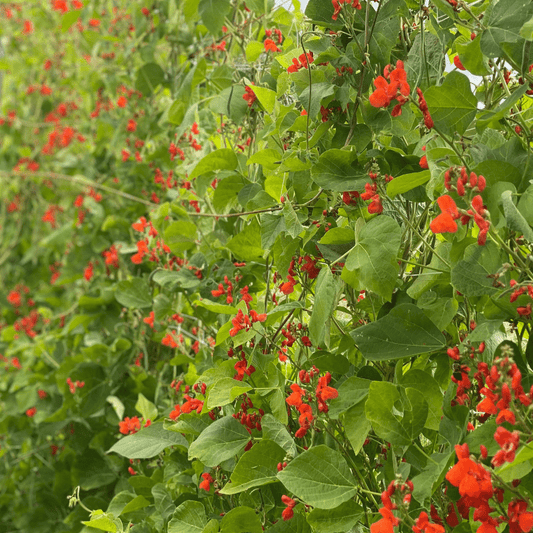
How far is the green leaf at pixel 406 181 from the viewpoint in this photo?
2.50ft

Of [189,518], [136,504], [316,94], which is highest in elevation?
[316,94]

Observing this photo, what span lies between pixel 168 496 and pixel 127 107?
1.97 metres

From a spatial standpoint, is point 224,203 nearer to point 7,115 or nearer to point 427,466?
point 427,466

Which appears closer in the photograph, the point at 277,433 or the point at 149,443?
the point at 277,433

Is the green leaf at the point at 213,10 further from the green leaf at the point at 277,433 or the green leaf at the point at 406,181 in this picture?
the green leaf at the point at 277,433

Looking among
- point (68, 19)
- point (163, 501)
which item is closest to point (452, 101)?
point (163, 501)

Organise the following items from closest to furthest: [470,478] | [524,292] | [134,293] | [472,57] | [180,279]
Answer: [470,478] < [524,292] < [472,57] < [180,279] < [134,293]

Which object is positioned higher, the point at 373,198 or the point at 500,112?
the point at 500,112

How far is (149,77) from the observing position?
229cm

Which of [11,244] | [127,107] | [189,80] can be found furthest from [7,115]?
[189,80]

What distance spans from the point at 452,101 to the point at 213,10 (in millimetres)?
861

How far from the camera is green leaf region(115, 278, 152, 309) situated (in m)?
1.75

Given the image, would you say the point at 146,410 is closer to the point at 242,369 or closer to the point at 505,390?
the point at 242,369

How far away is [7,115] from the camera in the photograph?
3943 mm
